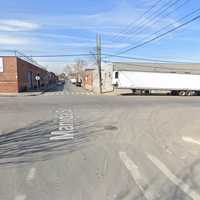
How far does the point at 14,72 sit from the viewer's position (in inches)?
1458

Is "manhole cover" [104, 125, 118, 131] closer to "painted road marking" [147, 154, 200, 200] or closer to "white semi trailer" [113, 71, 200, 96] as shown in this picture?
"painted road marking" [147, 154, 200, 200]

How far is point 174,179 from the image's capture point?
5203 millimetres

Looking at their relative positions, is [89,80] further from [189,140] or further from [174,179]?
[174,179]

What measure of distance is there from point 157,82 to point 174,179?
2985 cm

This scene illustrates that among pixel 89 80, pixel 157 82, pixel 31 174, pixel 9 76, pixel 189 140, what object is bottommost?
pixel 189 140

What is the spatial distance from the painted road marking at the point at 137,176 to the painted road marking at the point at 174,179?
568mm

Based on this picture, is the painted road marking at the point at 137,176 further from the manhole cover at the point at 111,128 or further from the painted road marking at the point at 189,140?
the manhole cover at the point at 111,128

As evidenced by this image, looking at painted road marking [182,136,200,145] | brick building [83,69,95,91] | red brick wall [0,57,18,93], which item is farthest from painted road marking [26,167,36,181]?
brick building [83,69,95,91]

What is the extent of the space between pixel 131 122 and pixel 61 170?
6.96 meters

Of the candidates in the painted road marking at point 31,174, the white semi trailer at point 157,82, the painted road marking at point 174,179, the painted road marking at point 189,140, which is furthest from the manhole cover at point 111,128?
the white semi trailer at point 157,82

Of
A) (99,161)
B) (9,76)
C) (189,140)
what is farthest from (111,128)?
(9,76)

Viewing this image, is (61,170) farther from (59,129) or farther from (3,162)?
(59,129)

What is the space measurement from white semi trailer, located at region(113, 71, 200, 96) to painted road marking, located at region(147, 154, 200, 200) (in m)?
26.9

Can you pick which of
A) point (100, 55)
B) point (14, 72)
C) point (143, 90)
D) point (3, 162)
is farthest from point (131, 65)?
point (3, 162)
